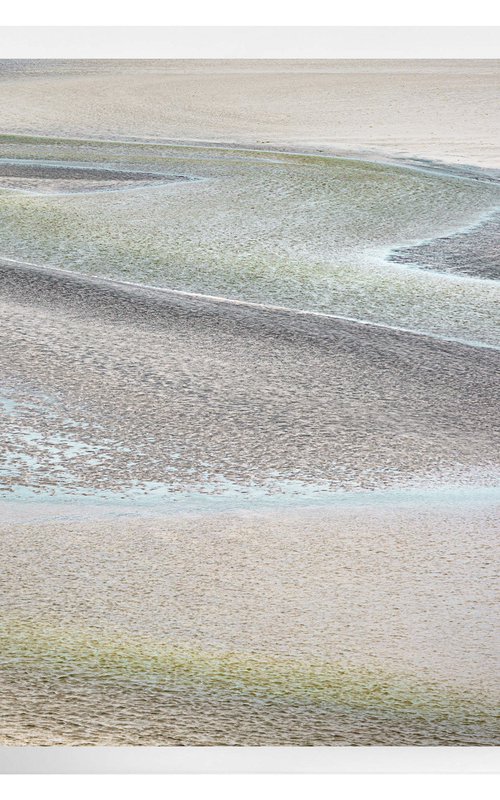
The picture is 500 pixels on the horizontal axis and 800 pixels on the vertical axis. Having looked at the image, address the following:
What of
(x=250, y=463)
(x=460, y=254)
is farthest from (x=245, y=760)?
(x=460, y=254)

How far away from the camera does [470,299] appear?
1807 millimetres

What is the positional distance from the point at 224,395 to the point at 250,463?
21 cm

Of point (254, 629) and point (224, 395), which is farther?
→ point (224, 395)

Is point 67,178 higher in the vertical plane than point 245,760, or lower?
lower

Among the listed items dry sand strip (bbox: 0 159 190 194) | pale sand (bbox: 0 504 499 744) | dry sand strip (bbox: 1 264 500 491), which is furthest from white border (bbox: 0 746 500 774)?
dry sand strip (bbox: 0 159 190 194)

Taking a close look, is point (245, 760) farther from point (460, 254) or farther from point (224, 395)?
point (460, 254)

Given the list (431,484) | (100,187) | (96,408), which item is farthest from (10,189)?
(431,484)

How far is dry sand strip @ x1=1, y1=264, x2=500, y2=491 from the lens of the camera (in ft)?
3.66

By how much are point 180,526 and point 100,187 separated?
1.76 m
